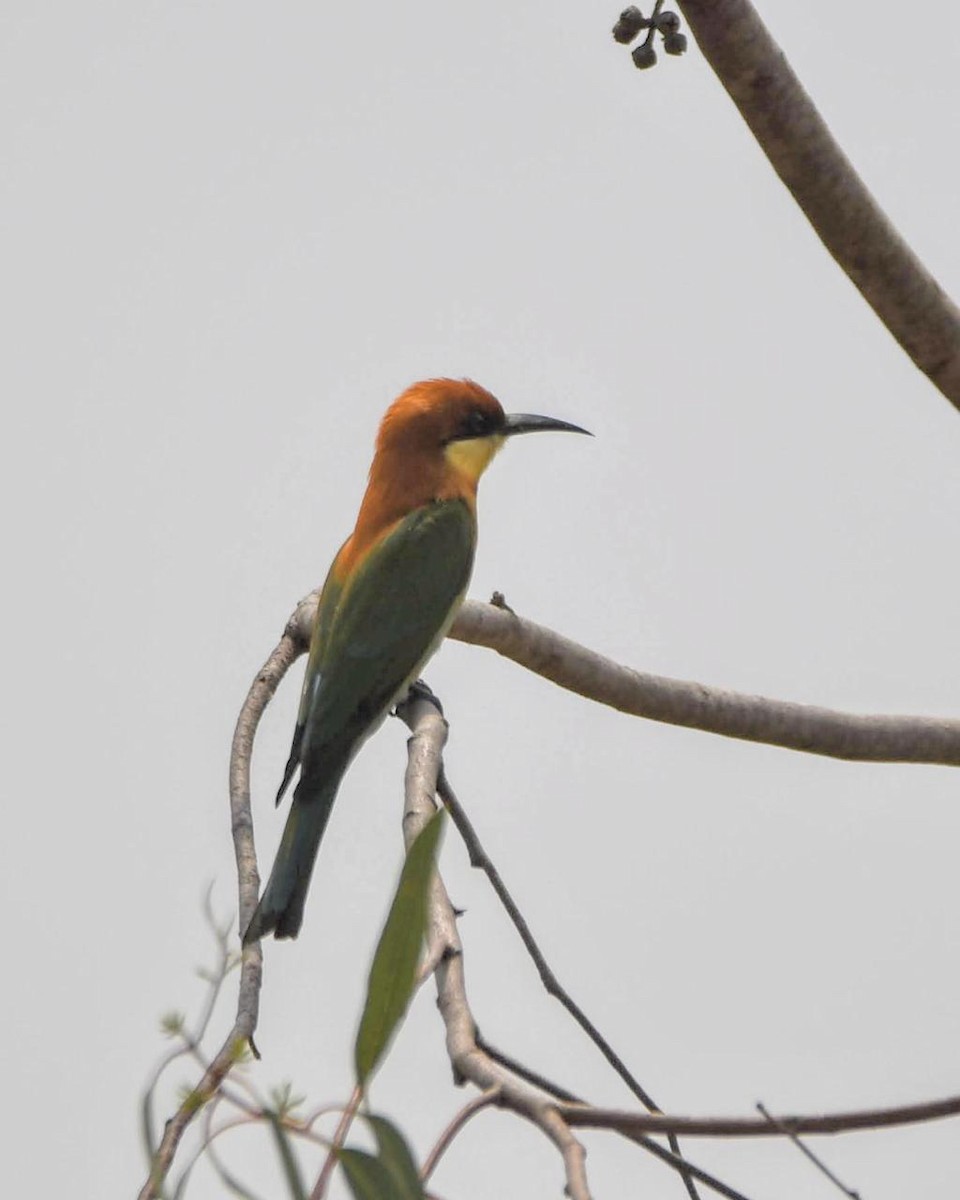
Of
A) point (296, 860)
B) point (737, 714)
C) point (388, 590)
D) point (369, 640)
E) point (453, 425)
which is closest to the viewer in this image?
point (737, 714)

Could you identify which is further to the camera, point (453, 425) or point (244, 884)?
point (453, 425)

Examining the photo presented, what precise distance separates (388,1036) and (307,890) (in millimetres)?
1730

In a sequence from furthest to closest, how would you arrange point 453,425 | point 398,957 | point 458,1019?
point 453,425 → point 458,1019 → point 398,957

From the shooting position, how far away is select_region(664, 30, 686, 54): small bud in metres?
2.33

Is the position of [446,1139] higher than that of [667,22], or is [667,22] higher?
[667,22]

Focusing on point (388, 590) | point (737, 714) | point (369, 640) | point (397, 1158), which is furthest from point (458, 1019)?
point (388, 590)

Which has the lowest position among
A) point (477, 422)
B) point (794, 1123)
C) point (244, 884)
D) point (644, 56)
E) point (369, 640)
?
point (794, 1123)

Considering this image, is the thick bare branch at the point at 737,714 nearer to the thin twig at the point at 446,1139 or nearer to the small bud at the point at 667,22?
the small bud at the point at 667,22

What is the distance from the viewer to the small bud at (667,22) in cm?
230

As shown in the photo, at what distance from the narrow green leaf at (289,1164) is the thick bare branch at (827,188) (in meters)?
1.43

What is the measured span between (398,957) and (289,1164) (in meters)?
0.21

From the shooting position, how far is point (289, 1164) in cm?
124

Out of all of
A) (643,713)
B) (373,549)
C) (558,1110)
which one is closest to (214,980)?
(558,1110)

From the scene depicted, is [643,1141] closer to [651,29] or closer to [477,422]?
[651,29]
